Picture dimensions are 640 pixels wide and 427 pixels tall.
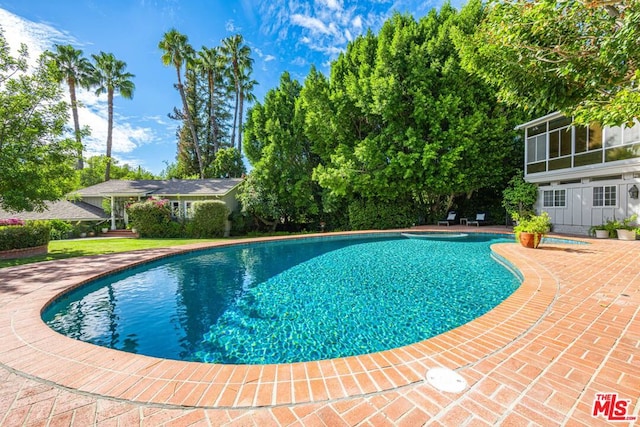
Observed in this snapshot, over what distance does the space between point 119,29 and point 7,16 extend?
14.1ft

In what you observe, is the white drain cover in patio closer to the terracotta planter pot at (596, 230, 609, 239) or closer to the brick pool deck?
the brick pool deck

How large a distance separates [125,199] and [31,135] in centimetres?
1084

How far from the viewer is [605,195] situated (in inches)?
479

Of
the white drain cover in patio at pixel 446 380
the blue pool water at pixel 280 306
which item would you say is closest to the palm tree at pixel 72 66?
the blue pool water at pixel 280 306

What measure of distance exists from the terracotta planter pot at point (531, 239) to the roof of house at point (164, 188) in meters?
17.7

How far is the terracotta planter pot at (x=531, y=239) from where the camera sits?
884 centimetres

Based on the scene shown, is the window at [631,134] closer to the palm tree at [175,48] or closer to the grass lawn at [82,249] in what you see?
the grass lawn at [82,249]

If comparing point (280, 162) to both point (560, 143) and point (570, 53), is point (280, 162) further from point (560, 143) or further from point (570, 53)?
point (560, 143)

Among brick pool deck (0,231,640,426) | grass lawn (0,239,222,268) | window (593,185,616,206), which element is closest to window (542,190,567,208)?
window (593,185,616,206)

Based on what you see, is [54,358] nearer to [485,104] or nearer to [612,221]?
[612,221]

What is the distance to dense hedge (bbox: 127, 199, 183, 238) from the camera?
16.5 meters

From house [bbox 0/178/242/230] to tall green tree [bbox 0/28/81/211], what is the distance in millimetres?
7114

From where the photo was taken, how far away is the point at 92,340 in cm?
407

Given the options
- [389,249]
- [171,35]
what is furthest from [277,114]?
[389,249]
